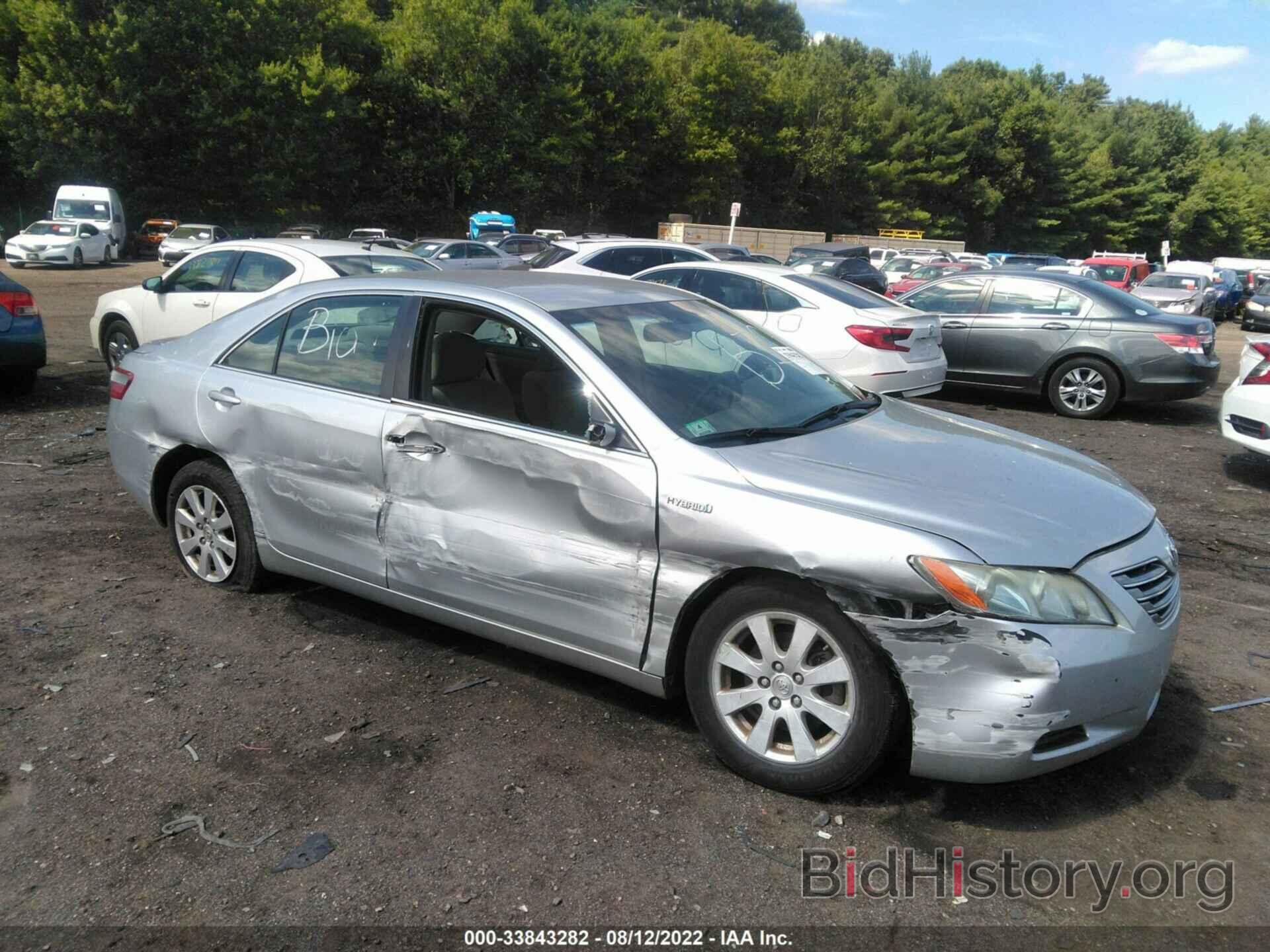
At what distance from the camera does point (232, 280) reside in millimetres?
10203

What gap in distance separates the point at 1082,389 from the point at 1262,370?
325 cm

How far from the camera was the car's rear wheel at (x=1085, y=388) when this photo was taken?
11281mm

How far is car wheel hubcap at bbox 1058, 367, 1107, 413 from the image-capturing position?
1134cm

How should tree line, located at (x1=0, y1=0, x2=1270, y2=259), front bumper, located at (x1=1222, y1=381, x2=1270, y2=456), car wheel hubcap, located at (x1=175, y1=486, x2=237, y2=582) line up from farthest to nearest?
tree line, located at (x1=0, y1=0, x2=1270, y2=259) → front bumper, located at (x1=1222, y1=381, x2=1270, y2=456) → car wheel hubcap, located at (x1=175, y1=486, x2=237, y2=582)

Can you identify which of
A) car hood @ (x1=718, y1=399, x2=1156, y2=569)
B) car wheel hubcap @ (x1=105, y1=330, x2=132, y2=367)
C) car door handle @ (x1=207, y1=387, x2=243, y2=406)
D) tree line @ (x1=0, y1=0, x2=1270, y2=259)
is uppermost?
tree line @ (x1=0, y1=0, x2=1270, y2=259)

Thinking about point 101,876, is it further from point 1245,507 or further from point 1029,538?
point 1245,507

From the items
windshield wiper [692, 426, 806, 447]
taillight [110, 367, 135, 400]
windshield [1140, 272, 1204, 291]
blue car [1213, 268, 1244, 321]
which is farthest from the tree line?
windshield wiper [692, 426, 806, 447]

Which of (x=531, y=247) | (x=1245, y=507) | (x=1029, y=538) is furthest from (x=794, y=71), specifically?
(x=1029, y=538)

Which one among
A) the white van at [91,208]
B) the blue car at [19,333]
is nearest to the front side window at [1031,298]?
the blue car at [19,333]

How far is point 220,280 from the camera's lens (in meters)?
10.3

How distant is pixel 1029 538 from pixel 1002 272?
9830 mm

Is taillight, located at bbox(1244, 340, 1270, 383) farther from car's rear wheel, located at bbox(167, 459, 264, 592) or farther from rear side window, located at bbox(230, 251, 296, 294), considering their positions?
rear side window, located at bbox(230, 251, 296, 294)

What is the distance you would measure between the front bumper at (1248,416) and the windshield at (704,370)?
196 inches

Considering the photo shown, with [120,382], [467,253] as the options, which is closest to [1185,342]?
[120,382]
